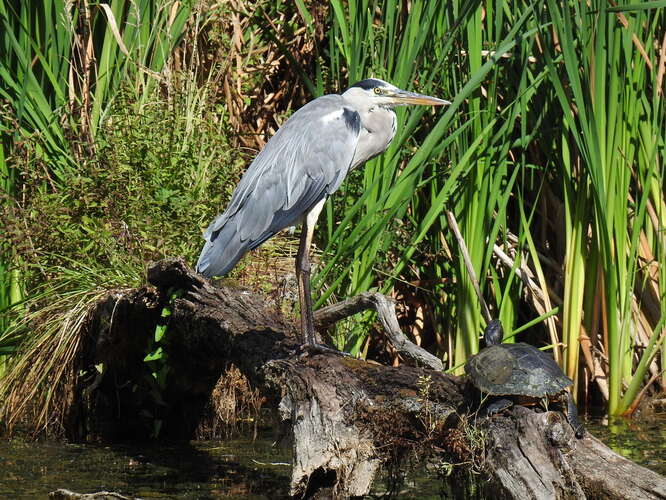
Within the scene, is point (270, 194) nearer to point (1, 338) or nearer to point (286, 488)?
point (286, 488)

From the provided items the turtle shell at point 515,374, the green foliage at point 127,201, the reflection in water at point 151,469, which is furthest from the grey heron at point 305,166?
the turtle shell at point 515,374

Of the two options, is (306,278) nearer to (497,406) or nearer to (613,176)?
(497,406)

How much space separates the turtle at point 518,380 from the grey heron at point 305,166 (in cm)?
111

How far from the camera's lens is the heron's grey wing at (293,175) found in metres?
3.85

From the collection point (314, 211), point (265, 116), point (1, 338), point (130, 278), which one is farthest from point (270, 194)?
point (265, 116)

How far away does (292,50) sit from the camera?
5996mm

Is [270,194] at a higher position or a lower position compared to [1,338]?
higher

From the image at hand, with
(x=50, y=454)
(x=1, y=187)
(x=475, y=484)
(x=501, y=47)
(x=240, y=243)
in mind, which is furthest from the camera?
(x=1, y=187)

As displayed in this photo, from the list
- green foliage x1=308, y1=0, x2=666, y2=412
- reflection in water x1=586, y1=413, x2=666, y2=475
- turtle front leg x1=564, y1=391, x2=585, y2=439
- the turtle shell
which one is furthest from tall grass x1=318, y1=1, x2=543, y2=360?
turtle front leg x1=564, y1=391, x2=585, y2=439

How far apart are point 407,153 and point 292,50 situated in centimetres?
150

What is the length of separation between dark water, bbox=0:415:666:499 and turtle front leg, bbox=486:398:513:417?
1.75ft

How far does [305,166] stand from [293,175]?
0.23 feet

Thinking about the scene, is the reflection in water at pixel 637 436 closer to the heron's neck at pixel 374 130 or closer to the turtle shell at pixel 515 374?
the turtle shell at pixel 515 374

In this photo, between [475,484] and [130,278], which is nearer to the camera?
[475,484]
